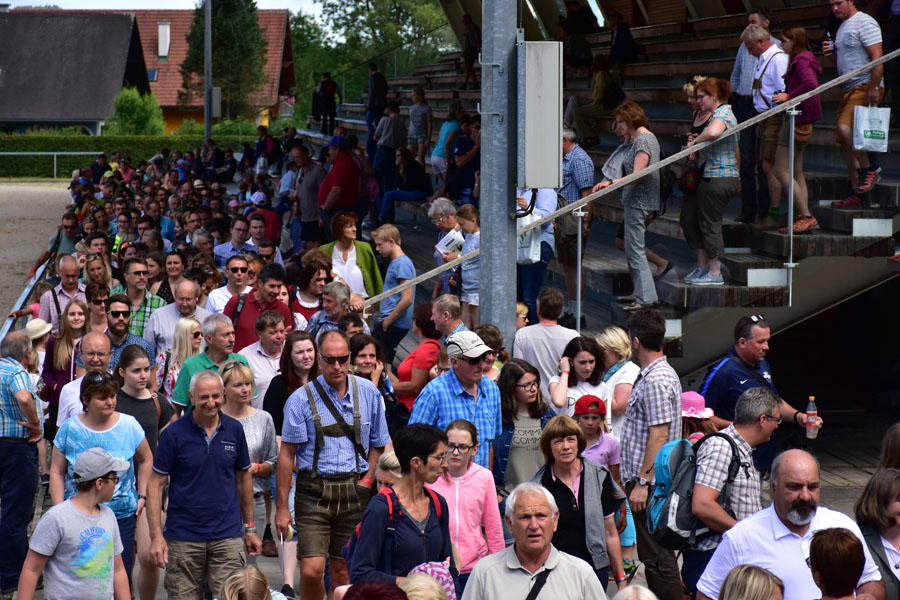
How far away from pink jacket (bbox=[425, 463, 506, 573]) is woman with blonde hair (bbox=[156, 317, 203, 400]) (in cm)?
355

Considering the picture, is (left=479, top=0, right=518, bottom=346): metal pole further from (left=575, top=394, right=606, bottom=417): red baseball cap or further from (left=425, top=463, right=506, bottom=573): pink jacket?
(left=425, top=463, right=506, bottom=573): pink jacket

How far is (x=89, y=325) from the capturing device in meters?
10.5

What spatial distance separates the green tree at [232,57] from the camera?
235 feet

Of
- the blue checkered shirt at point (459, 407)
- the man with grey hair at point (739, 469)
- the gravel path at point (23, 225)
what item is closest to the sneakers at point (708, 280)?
the blue checkered shirt at point (459, 407)

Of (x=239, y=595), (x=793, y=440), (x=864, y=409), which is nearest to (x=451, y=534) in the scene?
(x=239, y=595)

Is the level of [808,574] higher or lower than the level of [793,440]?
higher

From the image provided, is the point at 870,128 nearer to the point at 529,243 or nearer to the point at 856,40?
the point at 856,40

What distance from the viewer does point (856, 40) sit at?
1091 centimetres

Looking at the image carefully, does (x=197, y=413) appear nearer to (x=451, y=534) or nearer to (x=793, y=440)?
(x=451, y=534)

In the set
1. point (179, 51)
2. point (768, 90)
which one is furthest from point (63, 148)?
point (768, 90)

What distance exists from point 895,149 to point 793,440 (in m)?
3.49

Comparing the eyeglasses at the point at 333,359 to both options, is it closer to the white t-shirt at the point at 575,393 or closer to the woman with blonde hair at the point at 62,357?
the white t-shirt at the point at 575,393

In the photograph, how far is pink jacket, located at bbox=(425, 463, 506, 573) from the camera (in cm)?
639

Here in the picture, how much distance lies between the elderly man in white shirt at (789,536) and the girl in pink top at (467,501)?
139 centimetres
